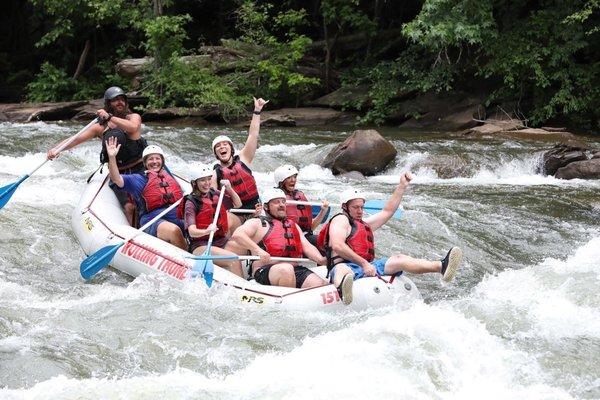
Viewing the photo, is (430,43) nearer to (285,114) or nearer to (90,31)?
(285,114)

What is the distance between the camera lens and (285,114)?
16906mm

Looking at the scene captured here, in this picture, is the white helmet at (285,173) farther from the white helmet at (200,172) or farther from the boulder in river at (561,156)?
the boulder in river at (561,156)

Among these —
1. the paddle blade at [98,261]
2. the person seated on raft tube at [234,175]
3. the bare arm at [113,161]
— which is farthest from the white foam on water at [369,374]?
the bare arm at [113,161]

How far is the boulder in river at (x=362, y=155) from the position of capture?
38.1ft

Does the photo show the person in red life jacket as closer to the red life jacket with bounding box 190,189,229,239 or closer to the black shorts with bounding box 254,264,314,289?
the black shorts with bounding box 254,264,314,289

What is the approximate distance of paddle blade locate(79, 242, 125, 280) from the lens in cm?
620

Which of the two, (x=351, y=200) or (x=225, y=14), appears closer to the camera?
(x=351, y=200)

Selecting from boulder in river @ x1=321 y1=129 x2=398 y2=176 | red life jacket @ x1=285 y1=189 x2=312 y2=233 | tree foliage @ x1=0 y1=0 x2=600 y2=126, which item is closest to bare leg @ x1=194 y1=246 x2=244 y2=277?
red life jacket @ x1=285 y1=189 x2=312 y2=233

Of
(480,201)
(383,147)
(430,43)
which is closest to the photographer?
(480,201)

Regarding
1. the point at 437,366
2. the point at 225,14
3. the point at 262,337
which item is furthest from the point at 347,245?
the point at 225,14

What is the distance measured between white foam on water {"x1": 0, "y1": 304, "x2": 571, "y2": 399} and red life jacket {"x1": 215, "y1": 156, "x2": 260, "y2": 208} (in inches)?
77.1

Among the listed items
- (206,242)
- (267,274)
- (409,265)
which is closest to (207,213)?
(206,242)

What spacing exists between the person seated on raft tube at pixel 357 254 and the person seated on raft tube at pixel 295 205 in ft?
1.39

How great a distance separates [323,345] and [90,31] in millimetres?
17451
